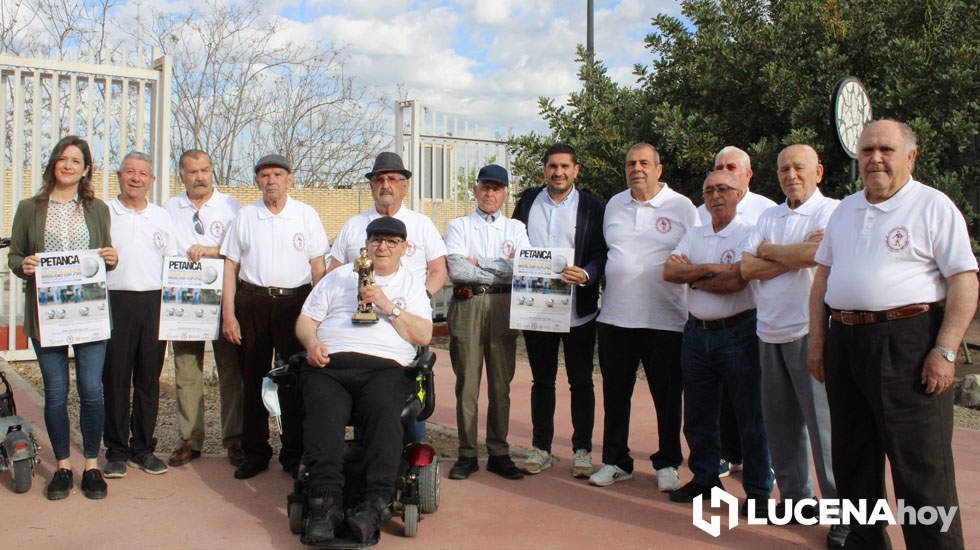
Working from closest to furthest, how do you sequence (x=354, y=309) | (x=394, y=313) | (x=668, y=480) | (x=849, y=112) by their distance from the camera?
1. (x=394, y=313)
2. (x=354, y=309)
3. (x=668, y=480)
4. (x=849, y=112)

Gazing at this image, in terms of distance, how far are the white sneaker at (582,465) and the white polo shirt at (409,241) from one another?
1534 millimetres

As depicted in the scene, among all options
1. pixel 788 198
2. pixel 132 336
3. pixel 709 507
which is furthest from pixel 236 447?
pixel 788 198

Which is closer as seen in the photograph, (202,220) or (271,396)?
(271,396)

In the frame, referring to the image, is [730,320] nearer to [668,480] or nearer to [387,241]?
[668,480]

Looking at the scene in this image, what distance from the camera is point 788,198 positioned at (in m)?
4.84

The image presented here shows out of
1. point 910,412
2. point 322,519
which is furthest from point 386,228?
point 910,412

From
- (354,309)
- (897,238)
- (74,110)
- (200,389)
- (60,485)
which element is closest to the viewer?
(897,238)

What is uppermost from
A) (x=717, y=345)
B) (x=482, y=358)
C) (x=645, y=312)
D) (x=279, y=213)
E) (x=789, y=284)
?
(x=279, y=213)

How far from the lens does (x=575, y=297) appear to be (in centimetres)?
580

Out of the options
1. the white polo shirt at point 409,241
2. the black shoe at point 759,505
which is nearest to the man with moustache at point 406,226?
the white polo shirt at point 409,241

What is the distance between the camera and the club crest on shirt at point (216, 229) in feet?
19.6

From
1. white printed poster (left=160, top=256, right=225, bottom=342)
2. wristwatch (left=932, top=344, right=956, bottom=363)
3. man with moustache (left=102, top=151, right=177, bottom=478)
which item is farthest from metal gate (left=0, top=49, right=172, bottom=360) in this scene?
wristwatch (left=932, top=344, right=956, bottom=363)

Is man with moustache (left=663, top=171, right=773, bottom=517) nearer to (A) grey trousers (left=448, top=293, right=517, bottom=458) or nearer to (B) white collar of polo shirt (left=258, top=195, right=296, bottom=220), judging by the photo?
(A) grey trousers (left=448, top=293, right=517, bottom=458)

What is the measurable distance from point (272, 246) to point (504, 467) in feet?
6.68
